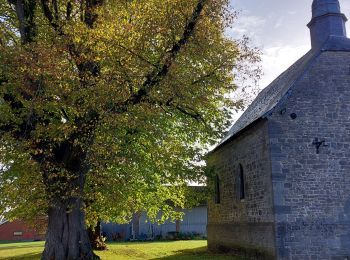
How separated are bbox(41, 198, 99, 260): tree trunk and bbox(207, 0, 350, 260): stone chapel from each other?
7.05 m

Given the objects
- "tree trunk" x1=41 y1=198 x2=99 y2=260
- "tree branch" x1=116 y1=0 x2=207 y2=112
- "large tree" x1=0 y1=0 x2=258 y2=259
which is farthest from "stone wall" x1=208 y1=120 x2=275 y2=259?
"tree trunk" x1=41 y1=198 x2=99 y2=260

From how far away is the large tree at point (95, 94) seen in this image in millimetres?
13930

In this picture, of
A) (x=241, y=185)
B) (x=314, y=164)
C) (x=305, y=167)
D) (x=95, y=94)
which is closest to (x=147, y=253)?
(x=241, y=185)

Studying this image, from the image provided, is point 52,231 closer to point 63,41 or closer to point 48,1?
point 63,41

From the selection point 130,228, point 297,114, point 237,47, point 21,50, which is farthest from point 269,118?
point 130,228

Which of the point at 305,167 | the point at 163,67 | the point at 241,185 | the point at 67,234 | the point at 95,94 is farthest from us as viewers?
the point at 241,185

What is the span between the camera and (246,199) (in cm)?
1894

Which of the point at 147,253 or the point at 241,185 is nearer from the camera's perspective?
the point at 241,185

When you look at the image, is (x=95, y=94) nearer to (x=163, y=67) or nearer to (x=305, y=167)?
(x=163, y=67)

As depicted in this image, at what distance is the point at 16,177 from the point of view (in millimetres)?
16203

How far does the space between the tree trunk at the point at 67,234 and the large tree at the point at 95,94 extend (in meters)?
0.04

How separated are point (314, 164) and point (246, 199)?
3886mm

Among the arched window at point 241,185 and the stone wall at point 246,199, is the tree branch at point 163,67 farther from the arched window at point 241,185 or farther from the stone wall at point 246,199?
the arched window at point 241,185

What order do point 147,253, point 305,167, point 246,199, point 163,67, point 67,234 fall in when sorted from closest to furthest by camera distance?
point 163,67 → point 67,234 → point 305,167 → point 246,199 → point 147,253
